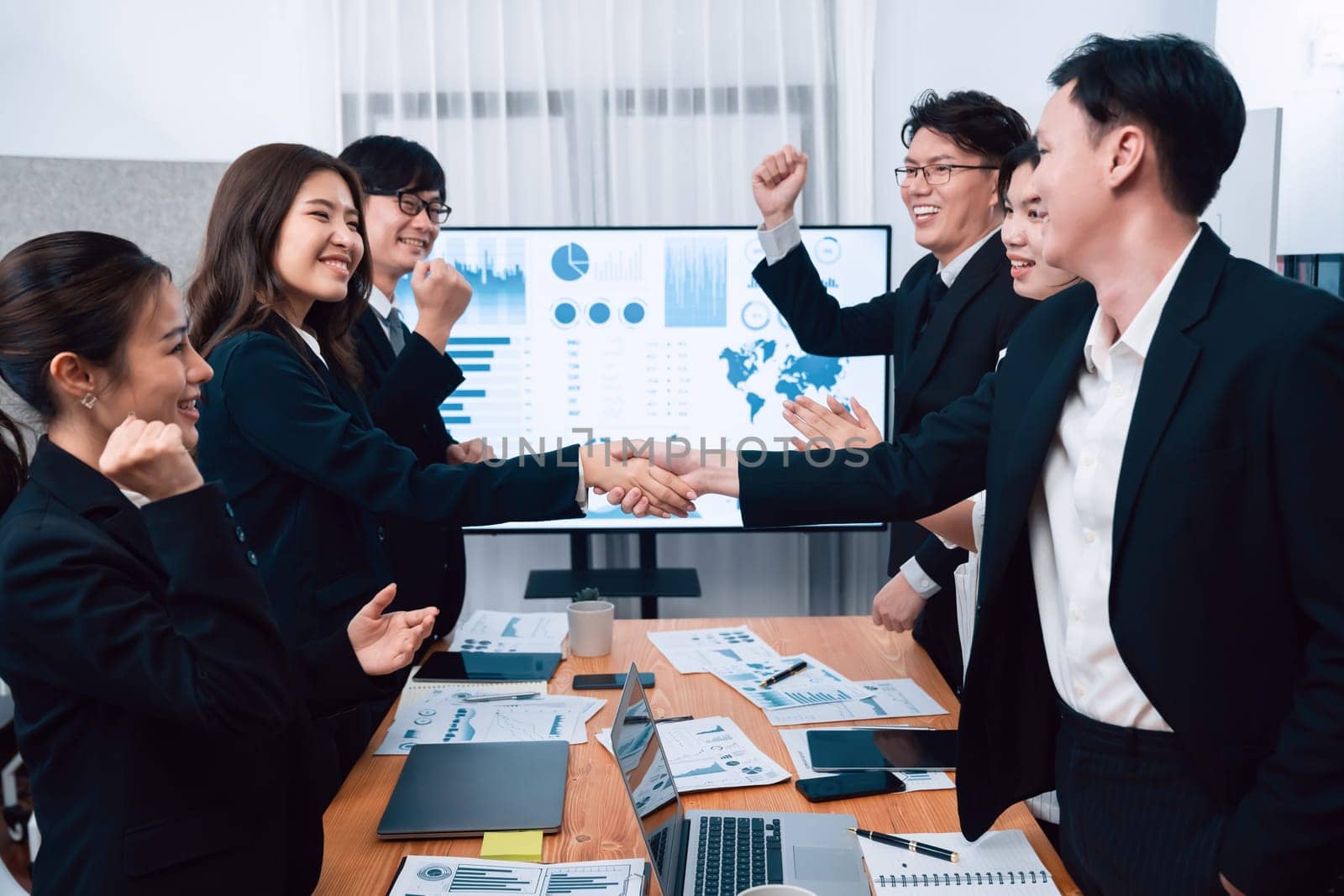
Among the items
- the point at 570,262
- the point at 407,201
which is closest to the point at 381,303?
the point at 407,201

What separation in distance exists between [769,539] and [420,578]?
5.32ft

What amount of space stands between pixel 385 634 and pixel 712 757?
0.53 meters

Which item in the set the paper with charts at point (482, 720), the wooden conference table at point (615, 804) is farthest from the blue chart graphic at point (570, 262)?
the paper with charts at point (482, 720)

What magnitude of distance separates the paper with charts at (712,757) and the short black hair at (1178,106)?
0.96 meters

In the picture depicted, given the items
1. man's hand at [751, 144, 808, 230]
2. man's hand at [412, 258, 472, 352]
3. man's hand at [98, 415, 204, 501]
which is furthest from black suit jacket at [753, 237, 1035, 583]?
man's hand at [98, 415, 204, 501]

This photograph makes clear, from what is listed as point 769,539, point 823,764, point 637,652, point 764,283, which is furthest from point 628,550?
point 823,764

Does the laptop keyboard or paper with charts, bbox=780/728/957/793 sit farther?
paper with charts, bbox=780/728/957/793

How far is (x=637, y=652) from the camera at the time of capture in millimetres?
2076

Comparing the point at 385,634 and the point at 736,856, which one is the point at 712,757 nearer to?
the point at 736,856

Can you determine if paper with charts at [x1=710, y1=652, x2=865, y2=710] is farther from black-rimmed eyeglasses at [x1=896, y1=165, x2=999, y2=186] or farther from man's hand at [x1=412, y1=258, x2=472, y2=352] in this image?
black-rimmed eyeglasses at [x1=896, y1=165, x2=999, y2=186]

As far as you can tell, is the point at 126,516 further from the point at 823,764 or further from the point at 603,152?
the point at 603,152

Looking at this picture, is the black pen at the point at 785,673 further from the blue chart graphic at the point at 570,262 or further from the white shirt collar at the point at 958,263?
the blue chart graphic at the point at 570,262

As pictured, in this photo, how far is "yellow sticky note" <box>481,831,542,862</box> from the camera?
1.27m

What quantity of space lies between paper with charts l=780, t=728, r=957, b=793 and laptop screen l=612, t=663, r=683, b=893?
0.95ft
